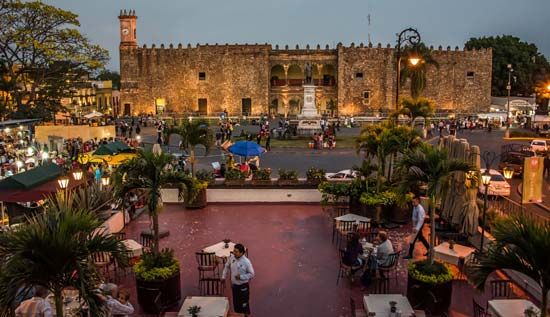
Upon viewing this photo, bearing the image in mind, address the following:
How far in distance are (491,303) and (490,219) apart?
4.99 meters

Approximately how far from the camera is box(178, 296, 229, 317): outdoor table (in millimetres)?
7277

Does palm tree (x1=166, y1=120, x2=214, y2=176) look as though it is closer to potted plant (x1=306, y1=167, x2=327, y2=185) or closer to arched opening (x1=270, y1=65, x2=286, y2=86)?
potted plant (x1=306, y1=167, x2=327, y2=185)

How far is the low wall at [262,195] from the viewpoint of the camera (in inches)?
620

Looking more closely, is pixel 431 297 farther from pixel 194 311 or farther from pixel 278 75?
pixel 278 75

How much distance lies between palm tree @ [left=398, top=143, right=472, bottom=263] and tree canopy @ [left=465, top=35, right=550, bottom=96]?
62.9 metres

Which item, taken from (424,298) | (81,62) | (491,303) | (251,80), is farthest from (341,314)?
(251,80)

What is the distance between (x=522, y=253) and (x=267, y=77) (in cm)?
5235

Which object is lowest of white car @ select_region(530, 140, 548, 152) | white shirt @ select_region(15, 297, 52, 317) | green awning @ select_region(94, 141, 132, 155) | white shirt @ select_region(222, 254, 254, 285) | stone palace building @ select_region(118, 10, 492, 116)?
white shirt @ select_region(15, 297, 52, 317)

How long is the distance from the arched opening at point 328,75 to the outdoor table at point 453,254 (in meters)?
51.3

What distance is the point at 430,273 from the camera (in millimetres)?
8242

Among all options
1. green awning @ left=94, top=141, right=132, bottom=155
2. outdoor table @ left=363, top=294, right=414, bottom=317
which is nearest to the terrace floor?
outdoor table @ left=363, top=294, right=414, bottom=317

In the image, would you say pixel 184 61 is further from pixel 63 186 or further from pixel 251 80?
pixel 63 186

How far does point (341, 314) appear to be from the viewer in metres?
8.25

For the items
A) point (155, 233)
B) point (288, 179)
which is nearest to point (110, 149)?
point (288, 179)
